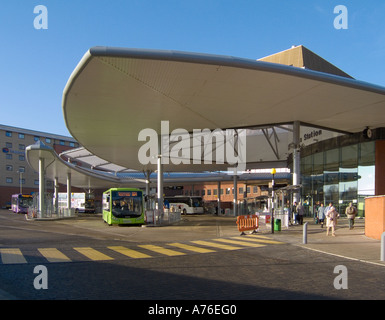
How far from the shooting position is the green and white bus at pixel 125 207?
2847cm

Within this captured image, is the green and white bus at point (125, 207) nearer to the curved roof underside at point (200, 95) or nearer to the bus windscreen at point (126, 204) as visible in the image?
the bus windscreen at point (126, 204)

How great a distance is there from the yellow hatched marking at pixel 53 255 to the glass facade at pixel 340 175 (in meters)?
23.5

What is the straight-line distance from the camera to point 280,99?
20.9m

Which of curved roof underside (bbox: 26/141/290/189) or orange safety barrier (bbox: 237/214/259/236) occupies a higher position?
curved roof underside (bbox: 26/141/290/189)

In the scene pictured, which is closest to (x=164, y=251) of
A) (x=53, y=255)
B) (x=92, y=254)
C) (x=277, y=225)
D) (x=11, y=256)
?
(x=92, y=254)

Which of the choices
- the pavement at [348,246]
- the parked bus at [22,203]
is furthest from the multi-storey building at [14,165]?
the pavement at [348,246]

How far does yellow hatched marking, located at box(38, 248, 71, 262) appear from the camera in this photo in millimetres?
11492

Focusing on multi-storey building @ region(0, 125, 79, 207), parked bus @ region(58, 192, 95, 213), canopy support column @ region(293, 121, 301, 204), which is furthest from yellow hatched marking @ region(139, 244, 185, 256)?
multi-storey building @ region(0, 125, 79, 207)

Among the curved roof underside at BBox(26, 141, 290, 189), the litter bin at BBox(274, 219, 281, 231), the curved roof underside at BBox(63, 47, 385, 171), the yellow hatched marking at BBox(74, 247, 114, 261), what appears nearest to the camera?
the yellow hatched marking at BBox(74, 247, 114, 261)

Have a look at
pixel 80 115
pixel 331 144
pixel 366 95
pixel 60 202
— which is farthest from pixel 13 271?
pixel 60 202

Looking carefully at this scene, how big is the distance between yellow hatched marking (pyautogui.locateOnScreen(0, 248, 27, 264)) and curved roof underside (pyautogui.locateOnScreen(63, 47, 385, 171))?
7.62 meters

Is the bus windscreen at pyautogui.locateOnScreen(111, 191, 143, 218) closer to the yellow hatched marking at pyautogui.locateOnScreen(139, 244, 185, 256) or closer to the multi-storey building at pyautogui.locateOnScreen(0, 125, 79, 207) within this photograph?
the yellow hatched marking at pyautogui.locateOnScreen(139, 244, 185, 256)
